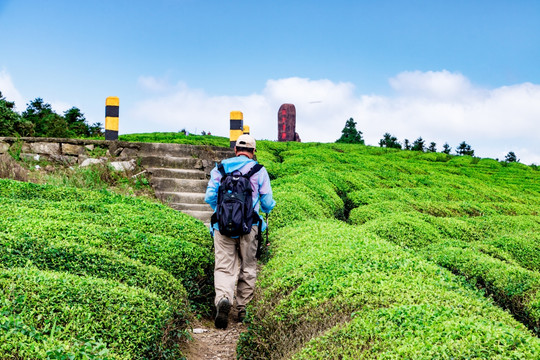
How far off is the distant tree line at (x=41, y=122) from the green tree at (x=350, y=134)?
15.9m

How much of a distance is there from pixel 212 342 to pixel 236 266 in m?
0.85

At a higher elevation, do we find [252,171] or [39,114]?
[39,114]

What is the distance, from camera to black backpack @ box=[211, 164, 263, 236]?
4.92 m

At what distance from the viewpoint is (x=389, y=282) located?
12.6ft

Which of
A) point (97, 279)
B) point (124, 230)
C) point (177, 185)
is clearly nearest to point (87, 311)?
point (97, 279)

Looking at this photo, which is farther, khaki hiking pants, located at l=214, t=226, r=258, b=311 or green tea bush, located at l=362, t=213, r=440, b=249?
green tea bush, located at l=362, t=213, r=440, b=249

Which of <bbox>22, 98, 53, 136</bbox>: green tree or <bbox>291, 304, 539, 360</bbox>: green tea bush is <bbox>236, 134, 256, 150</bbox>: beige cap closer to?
<bbox>291, 304, 539, 360</bbox>: green tea bush

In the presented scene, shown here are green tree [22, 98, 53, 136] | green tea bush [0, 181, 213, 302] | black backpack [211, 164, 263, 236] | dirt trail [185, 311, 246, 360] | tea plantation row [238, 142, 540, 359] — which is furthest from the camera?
green tree [22, 98, 53, 136]

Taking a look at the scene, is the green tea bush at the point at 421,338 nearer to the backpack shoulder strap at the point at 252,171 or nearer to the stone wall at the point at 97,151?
the backpack shoulder strap at the point at 252,171

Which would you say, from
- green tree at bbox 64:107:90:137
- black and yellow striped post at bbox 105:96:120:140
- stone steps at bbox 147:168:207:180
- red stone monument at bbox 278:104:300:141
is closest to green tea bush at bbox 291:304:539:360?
stone steps at bbox 147:168:207:180

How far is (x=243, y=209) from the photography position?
195 inches

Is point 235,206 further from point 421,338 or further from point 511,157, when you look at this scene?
point 511,157

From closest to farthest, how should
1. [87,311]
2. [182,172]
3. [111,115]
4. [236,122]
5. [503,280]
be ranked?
1. [87,311]
2. [503,280]
3. [182,172]
4. [111,115]
5. [236,122]

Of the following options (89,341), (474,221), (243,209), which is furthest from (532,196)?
(89,341)
